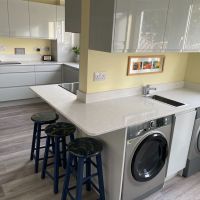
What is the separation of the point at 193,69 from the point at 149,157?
1.58 meters

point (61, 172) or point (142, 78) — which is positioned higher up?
point (142, 78)

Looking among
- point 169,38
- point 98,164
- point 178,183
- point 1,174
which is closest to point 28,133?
point 1,174

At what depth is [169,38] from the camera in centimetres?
206

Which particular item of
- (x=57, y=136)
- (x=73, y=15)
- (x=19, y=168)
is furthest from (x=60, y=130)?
(x=73, y=15)

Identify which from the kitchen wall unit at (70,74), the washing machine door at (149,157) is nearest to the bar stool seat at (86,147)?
→ the washing machine door at (149,157)

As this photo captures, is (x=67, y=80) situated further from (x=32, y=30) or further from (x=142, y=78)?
(x=142, y=78)

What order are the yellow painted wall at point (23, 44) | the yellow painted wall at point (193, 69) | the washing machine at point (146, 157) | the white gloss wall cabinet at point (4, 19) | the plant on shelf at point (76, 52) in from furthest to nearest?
1. the plant on shelf at point (76, 52)
2. the yellow painted wall at point (23, 44)
3. the white gloss wall cabinet at point (4, 19)
4. the yellow painted wall at point (193, 69)
5. the washing machine at point (146, 157)

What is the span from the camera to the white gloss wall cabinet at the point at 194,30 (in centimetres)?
215

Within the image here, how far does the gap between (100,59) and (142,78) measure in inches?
27.1

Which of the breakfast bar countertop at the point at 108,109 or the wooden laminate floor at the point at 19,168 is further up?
the breakfast bar countertop at the point at 108,109

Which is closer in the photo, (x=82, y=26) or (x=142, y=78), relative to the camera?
(x=82, y=26)

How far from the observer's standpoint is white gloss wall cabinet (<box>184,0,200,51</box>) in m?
2.15

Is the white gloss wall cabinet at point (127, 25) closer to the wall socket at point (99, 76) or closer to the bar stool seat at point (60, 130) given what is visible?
the wall socket at point (99, 76)

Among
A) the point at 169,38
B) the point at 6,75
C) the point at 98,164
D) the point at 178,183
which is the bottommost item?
the point at 178,183
